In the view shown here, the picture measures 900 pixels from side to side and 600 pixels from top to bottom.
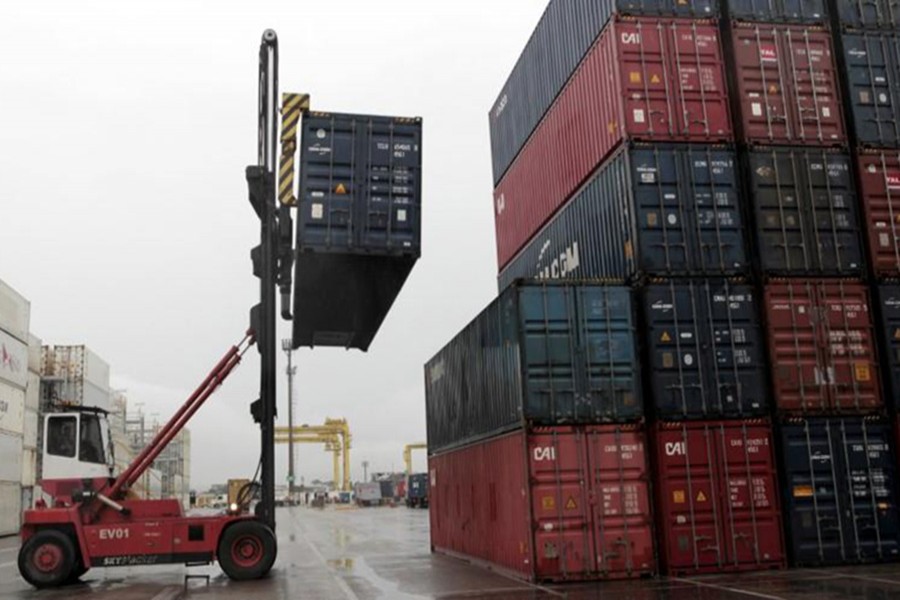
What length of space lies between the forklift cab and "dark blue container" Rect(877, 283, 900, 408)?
50.3ft

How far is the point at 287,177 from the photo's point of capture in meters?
16.7

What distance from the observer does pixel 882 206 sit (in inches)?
643

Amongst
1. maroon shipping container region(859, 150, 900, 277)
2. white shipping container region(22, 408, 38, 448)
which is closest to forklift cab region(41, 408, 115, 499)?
maroon shipping container region(859, 150, 900, 277)

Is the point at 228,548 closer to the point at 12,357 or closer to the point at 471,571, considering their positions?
the point at 471,571

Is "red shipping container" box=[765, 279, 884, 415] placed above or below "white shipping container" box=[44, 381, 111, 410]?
below

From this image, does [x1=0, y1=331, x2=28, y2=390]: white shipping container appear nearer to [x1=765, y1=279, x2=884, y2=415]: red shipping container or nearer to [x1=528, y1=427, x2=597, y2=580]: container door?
[x1=528, y1=427, x2=597, y2=580]: container door

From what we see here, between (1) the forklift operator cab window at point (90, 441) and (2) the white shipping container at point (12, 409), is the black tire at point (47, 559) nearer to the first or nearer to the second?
(1) the forklift operator cab window at point (90, 441)

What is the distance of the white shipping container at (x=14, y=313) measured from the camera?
3759cm

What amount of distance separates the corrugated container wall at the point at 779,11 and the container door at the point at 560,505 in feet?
30.4

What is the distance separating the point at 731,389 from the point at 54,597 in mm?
12394

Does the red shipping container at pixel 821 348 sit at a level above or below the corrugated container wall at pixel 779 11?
below

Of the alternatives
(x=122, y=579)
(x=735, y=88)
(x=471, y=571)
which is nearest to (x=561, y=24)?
(x=735, y=88)

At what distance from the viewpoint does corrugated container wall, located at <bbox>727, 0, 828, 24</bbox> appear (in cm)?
1686

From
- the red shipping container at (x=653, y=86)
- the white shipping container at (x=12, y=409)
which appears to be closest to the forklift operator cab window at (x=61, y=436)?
the red shipping container at (x=653, y=86)
